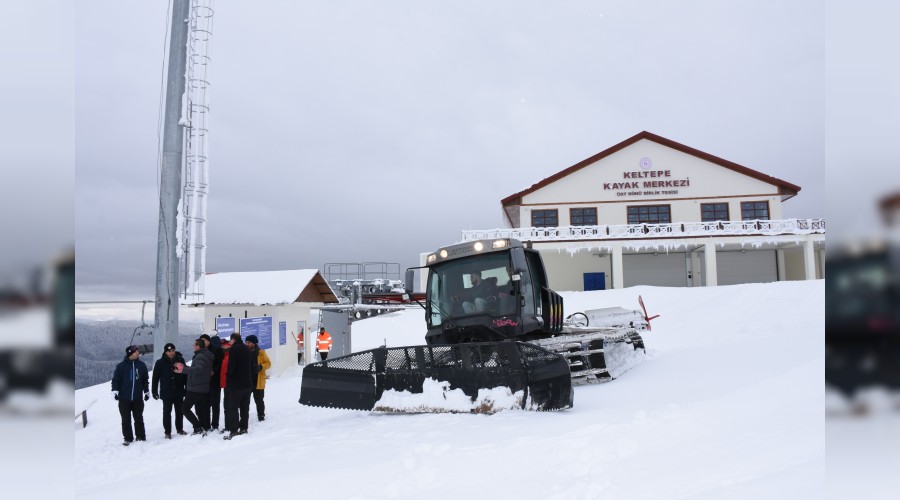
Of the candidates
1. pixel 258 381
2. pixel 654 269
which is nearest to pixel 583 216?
pixel 654 269

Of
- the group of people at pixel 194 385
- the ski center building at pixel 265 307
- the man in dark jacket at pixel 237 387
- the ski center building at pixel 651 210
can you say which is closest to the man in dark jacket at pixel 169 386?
the group of people at pixel 194 385

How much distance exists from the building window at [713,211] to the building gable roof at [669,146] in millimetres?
2243

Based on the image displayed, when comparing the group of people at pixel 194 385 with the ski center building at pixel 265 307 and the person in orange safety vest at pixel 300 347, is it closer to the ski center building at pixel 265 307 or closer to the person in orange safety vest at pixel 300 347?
the ski center building at pixel 265 307

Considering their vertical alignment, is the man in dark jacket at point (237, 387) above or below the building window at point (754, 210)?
below

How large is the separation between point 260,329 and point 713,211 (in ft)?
87.6

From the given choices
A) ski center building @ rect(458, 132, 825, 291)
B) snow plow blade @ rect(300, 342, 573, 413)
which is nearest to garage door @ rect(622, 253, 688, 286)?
ski center building @ rect(458, 132, 825, 291)

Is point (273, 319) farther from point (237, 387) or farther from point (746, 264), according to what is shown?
point (746, 264)

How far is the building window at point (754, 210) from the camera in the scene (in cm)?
3253

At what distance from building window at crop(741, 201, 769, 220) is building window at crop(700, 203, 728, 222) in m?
0.99

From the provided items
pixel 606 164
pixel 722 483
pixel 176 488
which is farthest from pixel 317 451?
pixel 606 164

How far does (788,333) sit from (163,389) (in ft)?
49.6

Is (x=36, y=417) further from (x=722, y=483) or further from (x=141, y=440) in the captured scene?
(x=141, y=440)

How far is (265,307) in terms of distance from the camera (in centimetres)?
1598

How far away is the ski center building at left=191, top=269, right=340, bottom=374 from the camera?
51.4 ft
